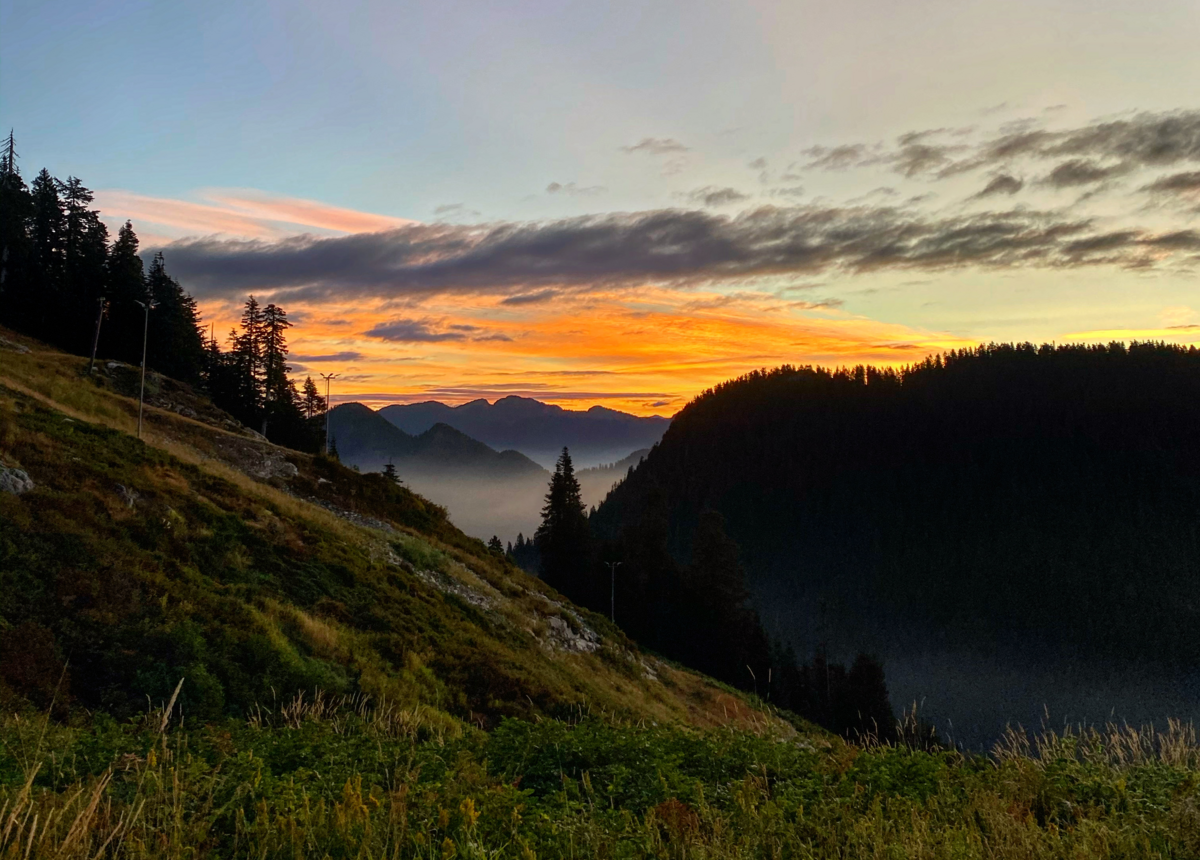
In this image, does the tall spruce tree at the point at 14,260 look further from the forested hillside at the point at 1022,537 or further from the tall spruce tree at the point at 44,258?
the forested hillside at the point at 1022,537

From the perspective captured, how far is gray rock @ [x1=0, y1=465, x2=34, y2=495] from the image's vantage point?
14938 mm

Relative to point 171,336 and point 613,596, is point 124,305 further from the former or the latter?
point 613,596

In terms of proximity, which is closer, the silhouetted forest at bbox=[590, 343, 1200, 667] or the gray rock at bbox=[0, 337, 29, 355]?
the gray rock at bbox=[0, 337, 29, 355]

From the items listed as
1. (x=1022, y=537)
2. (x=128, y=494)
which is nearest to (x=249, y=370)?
(x=128, y=494)

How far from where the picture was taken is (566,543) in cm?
6775

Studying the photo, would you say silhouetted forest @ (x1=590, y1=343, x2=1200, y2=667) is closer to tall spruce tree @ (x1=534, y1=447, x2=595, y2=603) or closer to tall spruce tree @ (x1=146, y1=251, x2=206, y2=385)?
tall spruce tree @ (x1=534, y1=447, x2=595, y2=603)

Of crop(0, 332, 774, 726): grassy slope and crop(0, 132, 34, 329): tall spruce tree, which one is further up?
crop(0, 132, 34, 329): tall spruce tree

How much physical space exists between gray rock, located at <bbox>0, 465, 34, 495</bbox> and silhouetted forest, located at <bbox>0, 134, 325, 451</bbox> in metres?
51.2

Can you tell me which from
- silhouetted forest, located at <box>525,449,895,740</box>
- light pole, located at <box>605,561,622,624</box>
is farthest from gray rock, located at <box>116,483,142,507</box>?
light pole, located at <box>605,561,622,624</box>

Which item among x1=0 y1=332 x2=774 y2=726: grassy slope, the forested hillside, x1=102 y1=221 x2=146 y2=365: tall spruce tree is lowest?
the forested hillside

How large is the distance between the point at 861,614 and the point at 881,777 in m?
165

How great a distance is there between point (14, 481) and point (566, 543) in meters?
54.3

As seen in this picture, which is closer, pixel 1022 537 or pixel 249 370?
pixel 249 370

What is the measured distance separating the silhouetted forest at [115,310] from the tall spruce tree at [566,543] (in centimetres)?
2546
